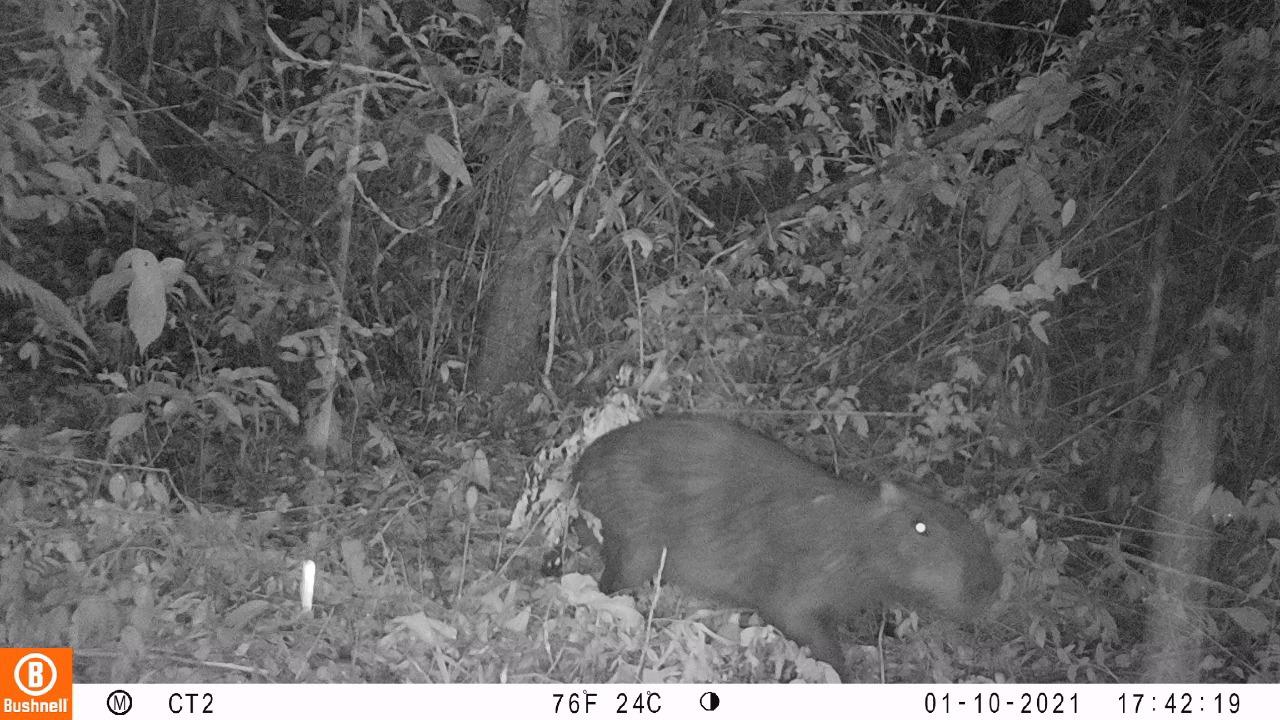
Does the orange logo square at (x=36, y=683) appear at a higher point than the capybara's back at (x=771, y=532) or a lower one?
lower

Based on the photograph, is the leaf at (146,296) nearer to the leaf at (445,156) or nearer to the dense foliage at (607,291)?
the dense foliage at (607,291)

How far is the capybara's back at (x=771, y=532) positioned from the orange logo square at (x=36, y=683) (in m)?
1.33

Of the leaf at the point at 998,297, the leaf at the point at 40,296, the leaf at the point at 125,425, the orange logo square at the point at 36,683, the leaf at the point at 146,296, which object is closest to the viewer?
the orange logo square at the point at 36,683

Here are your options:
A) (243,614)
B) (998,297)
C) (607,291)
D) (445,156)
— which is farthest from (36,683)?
(998,297)

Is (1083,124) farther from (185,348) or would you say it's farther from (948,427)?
(185,348)

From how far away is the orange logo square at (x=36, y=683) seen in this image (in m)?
2.11

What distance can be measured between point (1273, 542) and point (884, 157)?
5.51ft

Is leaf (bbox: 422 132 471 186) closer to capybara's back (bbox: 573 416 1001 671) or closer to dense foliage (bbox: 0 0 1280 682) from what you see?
dense foliage (bbox: 0 0 1280 682)

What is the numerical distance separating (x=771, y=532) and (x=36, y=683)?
1689 millimetres

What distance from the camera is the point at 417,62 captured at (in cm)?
344

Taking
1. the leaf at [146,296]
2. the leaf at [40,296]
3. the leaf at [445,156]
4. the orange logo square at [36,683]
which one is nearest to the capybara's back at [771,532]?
Answer: the leaf at [445,156]

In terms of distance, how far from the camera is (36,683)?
7.05 ft

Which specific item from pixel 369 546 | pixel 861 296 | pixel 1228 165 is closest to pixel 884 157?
pixel 861 296

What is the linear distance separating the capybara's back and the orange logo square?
4.36 ft
